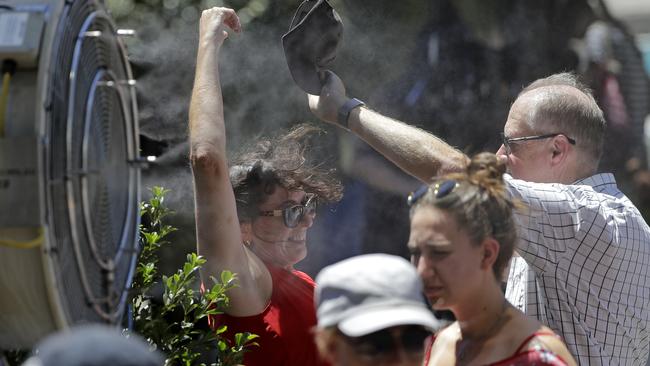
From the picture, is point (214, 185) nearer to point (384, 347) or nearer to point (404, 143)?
point (404, 143)

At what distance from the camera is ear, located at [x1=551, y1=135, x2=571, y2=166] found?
3.64 m

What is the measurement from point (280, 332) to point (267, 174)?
2.29ft

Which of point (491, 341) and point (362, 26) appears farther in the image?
point (362, 26)

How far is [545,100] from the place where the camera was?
12.1 feet

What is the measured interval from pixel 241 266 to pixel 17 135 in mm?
1263

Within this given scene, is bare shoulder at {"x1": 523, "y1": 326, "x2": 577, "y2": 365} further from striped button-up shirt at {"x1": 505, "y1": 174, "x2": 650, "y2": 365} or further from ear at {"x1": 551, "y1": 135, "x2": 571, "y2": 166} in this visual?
ear at {"x1": 551, "y1": 135, "x2": 571, "y2": 166}

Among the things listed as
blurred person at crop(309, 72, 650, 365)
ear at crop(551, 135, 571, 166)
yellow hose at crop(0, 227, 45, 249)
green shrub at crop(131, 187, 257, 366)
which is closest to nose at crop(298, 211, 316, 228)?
blurred person at crop(309, 72, 650, 365)

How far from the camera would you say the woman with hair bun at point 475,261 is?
267 cm

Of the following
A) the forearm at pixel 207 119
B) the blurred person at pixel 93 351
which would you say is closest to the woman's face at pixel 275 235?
the forearm at pixel 207 119

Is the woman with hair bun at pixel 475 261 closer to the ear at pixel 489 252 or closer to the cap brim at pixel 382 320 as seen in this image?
the ear at pixel 489 252

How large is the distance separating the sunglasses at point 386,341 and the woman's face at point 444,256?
39cm

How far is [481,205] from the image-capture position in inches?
106

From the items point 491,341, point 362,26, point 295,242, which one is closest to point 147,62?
point 362,26

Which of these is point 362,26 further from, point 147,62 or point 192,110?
point 192,110
